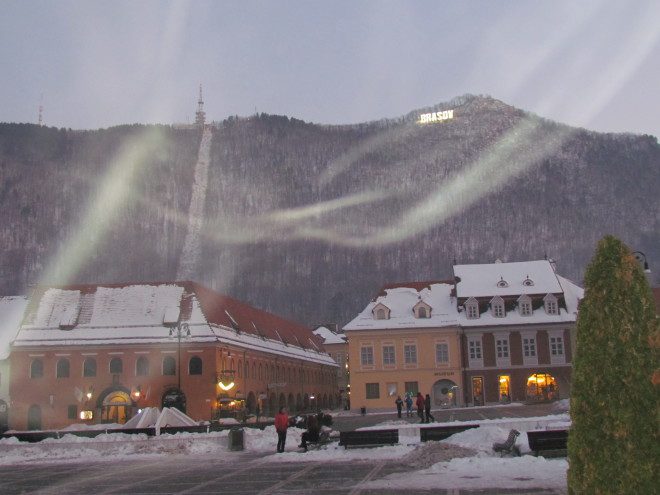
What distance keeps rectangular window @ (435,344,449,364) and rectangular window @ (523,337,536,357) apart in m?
5.99

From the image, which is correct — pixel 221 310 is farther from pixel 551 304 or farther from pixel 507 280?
pixel 551 304

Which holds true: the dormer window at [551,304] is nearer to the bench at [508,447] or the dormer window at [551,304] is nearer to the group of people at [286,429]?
the group of people at [286,429]

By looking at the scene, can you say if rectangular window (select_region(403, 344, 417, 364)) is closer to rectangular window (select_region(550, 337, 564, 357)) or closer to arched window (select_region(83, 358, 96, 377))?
rectangular window (select_region(550, 337, 564, 357))

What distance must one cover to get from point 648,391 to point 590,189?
20031 centimetres

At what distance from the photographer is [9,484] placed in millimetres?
22312

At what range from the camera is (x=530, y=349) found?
61969 millimetres

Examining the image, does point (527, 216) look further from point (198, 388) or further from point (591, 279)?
point (591, 279)

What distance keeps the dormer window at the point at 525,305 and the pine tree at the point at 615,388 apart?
53.4 m

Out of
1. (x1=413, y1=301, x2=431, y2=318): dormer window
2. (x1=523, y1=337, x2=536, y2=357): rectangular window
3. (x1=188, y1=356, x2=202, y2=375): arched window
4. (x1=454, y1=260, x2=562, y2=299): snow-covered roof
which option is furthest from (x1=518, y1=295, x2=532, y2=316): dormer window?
(x1=188, y1=356, x2=202, y2=375): arched window

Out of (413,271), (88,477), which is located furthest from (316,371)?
(413,271)

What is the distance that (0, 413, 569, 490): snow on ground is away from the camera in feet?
61.6

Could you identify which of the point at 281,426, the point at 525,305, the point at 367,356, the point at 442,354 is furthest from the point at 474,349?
the point at 281,426

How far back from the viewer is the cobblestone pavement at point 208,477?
739 inches

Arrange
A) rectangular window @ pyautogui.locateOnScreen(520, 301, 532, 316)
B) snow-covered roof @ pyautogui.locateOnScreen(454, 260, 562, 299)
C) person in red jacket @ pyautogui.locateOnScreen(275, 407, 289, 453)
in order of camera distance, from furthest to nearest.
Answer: snow-covered roof @ pyautogui.locateOnScreen(454, 260, 562, 299) → rectangular window @ pyautogui.locateOnScreen(520, 301, 532, 316) → person in red jacket @ pyautogui.locateOnScreen(275, 407, 289, 453)
